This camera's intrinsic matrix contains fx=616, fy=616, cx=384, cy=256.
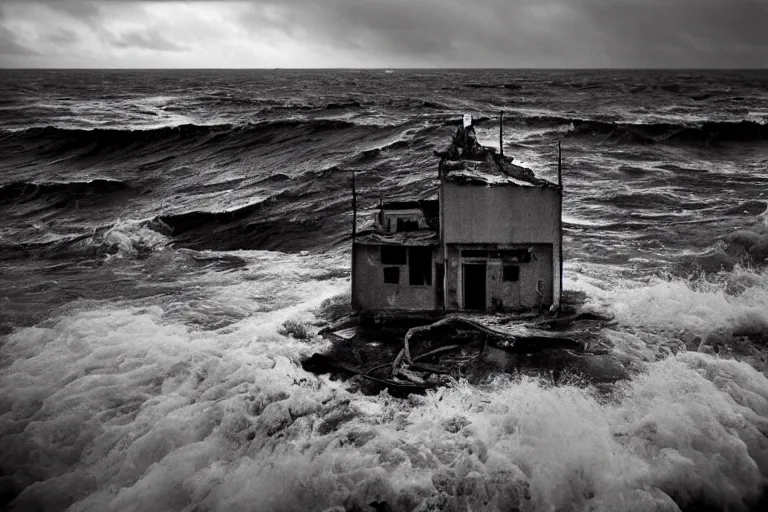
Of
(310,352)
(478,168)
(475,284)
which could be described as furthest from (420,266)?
(478,168)

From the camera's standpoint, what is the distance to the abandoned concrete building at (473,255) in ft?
62.1

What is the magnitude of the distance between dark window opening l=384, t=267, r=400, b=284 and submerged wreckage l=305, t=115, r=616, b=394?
0.11 ft

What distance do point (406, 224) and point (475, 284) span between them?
4086 mm

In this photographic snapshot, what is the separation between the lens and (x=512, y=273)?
763 inches

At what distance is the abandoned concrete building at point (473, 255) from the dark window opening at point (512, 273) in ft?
0.10

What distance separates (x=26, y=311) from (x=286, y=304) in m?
9.57

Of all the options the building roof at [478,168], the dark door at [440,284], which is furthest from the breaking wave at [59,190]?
the dark door at [440,284]

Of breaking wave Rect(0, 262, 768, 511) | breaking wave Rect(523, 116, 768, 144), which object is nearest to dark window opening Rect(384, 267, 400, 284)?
→ breaking wave Rect(0, 262, 768, 511)

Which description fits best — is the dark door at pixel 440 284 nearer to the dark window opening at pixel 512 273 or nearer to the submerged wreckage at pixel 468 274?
the submerged wreckage at pixel 468 274

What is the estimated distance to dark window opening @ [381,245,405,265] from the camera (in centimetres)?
1961

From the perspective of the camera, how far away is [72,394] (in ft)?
53.8

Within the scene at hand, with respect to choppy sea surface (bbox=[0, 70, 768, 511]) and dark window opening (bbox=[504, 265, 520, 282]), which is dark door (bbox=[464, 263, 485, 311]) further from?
choppy sea surface (bbox=[0, 70, 768, 511])

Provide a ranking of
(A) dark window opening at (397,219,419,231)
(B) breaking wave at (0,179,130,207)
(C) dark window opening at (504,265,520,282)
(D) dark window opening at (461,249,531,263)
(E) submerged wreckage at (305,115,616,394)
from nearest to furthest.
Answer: (E) submerged wreckage at (305,115,616,394)
(D) dark window opening at (461,249,531,263)
(C) dark window opening at (504,265,520,282)
(A) dark window opening at (397,219,419,231)
(B) breaking wave at (0,179,130,207)

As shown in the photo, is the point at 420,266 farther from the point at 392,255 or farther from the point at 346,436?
the point at 346,436
